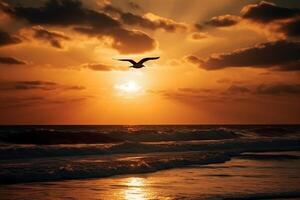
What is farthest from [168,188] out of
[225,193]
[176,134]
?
[176,134]

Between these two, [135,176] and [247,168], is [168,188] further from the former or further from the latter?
[247,168]

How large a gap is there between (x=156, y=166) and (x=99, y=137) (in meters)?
27.1

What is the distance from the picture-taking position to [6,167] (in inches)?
826

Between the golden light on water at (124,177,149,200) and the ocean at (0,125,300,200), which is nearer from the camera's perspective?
the golden light on water at (124,177,149,200)

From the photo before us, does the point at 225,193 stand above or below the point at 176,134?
below

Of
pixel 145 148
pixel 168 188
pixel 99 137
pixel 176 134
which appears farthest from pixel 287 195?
pixel 176 134

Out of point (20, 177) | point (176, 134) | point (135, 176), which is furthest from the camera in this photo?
point (176, 134)

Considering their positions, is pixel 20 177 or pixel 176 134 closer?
pixel 20 177

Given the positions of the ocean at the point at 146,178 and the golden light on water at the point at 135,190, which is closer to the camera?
the golden light on water at the point at 135,190

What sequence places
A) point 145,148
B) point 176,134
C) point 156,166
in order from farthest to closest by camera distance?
point 176,134
point 145,148
point 156,166

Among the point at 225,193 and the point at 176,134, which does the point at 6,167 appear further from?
the point at 176,134

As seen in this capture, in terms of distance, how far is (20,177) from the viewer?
1828cm

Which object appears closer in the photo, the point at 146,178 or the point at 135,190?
the point at 135,190

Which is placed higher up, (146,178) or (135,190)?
(146,178)
